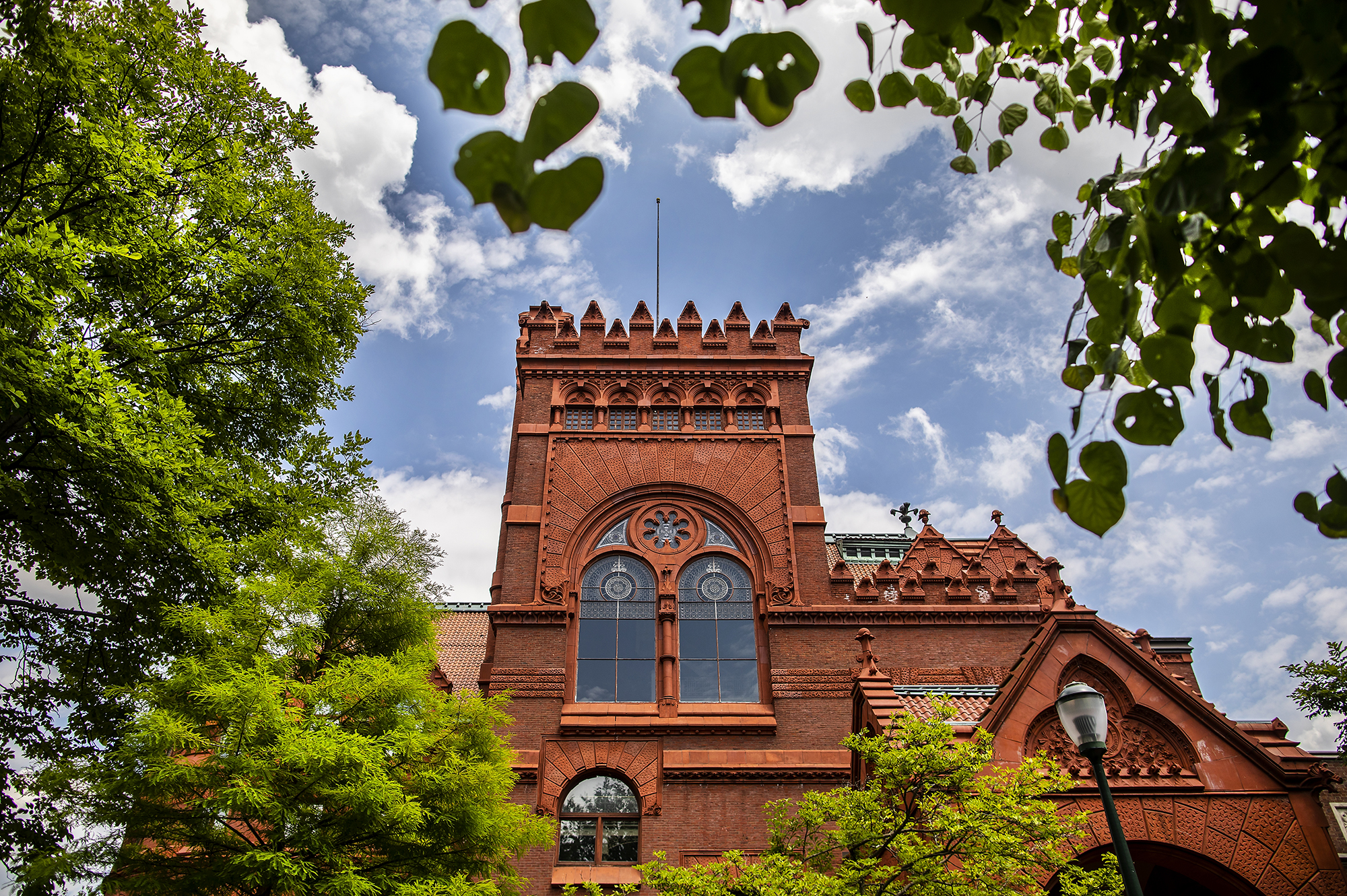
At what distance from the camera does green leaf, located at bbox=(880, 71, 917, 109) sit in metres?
2.88

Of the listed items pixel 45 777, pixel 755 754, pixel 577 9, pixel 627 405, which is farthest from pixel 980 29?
pixel 627 405

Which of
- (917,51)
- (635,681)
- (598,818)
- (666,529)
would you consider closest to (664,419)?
(666,529)

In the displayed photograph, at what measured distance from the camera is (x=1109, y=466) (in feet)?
6.70

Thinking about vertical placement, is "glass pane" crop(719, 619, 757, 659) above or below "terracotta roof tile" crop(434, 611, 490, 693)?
below

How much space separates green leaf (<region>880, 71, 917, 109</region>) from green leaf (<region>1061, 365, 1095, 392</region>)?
1.13 meters

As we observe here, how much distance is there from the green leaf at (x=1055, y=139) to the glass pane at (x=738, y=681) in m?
14.9

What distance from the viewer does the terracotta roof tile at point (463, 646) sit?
21938 mm

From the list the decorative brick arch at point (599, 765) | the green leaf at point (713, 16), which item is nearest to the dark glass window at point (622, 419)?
the decorative brick arch at point (599, 765)

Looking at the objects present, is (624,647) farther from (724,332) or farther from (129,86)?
(129,86)

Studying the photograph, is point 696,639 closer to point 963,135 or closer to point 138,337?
point 138,337

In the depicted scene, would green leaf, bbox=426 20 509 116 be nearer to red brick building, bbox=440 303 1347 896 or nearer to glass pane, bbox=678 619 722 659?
red brick building, bbox=440 303 1347 896

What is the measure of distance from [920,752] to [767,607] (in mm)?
8339

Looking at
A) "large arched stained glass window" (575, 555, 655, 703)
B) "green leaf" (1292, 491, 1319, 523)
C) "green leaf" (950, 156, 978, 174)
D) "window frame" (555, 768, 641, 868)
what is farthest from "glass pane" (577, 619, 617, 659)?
"green leaf" (1292, 491, 1319, 523)

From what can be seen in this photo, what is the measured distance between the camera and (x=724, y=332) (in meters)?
22.2
